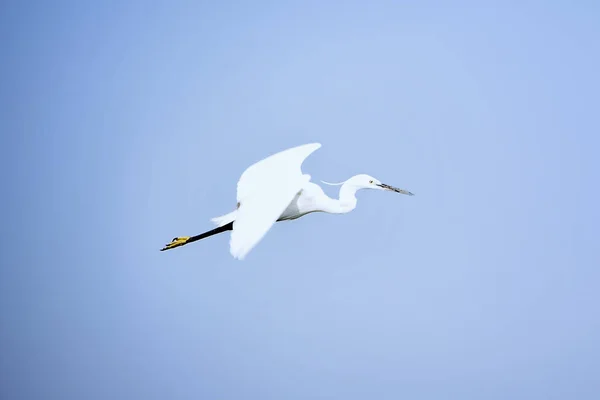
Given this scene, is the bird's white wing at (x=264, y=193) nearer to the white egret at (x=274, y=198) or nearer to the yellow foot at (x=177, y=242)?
the white egret at (x=274, y=198)

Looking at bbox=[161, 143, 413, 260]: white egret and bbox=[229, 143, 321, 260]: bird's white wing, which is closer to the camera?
bbox=[229, 143, 321, 260]: bird's white wing

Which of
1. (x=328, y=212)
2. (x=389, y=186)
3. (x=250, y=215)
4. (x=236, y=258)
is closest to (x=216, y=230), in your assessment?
(x=328, y=212)

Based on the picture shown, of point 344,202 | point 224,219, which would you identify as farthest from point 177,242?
point 344,202

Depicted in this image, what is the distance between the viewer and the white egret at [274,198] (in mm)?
9680

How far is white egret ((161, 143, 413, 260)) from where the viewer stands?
31.8ft

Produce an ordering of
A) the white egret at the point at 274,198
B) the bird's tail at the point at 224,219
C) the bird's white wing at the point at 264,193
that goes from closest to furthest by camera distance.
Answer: the bird's white wing at the point at 264,193 < the white egret at the point at 274,198 < the bird's tail at the point at 224,219

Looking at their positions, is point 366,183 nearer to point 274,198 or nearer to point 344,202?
point 344,202

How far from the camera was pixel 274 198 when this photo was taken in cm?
1095

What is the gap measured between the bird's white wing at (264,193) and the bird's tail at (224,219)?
5.48 feet

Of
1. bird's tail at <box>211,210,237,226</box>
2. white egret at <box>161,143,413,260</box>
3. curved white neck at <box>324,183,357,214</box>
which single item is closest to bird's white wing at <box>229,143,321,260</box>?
white egret at <box>161,143,413,260</box>

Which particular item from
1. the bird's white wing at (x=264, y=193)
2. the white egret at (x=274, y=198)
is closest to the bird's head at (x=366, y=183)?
the white egret at (x=274, y=198)

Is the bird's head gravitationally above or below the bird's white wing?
above

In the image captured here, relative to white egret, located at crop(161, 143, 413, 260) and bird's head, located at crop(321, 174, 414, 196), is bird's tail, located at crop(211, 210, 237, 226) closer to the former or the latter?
white egret, located at crop(161, 143, 413, 260)

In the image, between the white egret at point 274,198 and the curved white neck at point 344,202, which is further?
the curved white neck at point 344,202
